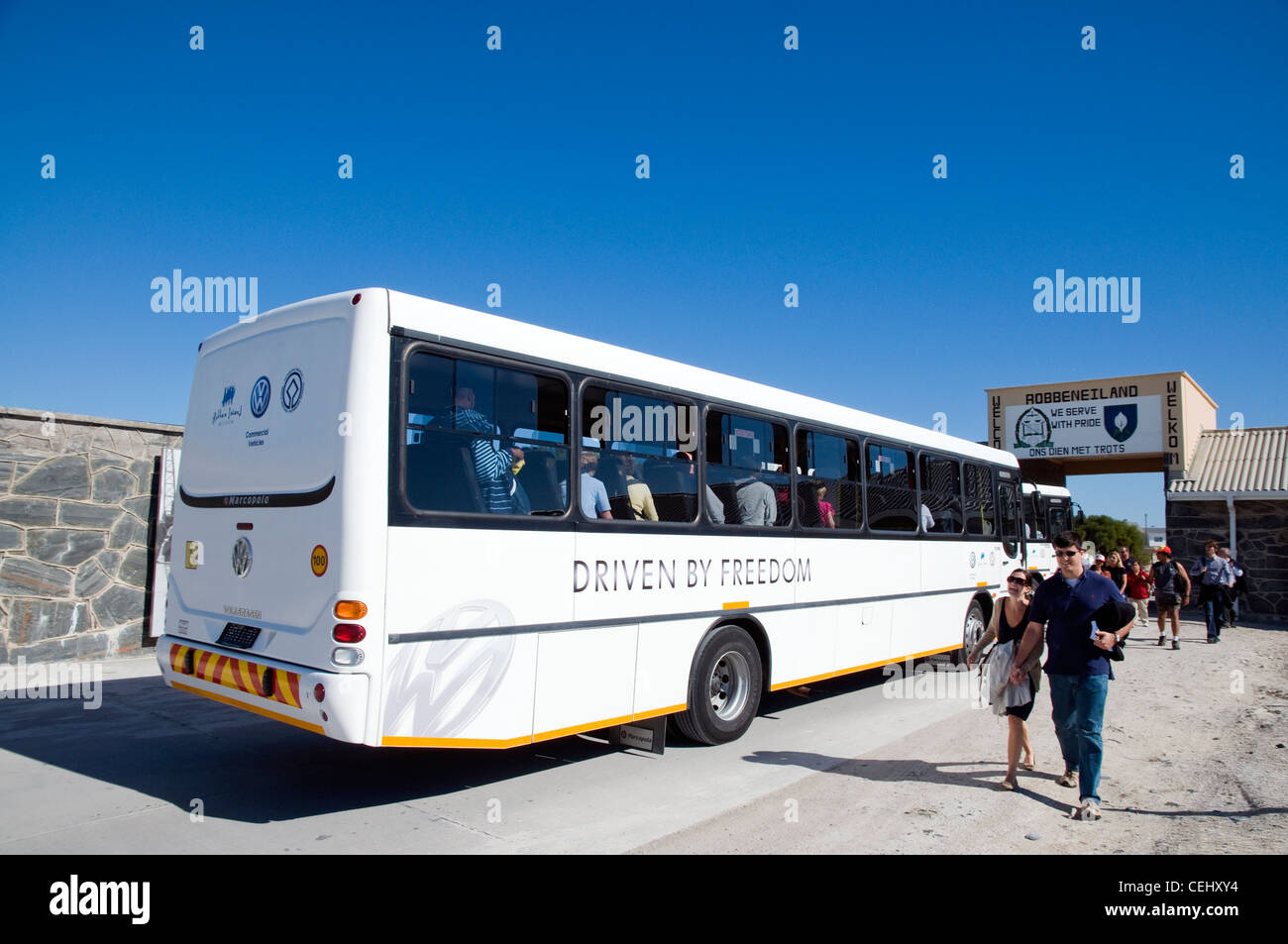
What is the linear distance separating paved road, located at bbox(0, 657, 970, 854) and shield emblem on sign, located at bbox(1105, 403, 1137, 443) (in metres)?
18.6

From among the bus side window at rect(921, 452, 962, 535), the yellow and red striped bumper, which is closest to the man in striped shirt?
the yellow and red striped bumper

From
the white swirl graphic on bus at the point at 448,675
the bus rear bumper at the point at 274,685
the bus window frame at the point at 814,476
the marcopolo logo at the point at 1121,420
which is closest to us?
the bus rear bumper at the point at 274,685

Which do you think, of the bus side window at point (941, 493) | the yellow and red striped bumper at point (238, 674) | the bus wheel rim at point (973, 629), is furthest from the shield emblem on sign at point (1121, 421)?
the yellow and red striped bumper at point (238, 674)

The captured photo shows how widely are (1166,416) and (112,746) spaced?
24.5m

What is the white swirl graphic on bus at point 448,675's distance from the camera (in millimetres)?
4746

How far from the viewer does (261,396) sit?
220 inches

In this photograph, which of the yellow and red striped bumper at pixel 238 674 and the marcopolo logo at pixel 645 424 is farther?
the marcopolo logo at pixel 645 424

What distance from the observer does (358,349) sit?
4.82 metres

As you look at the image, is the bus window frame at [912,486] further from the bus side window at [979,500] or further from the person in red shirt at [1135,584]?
the person in red shirt at [1135,584]

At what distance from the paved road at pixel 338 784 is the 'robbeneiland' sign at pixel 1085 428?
60.8 ft
